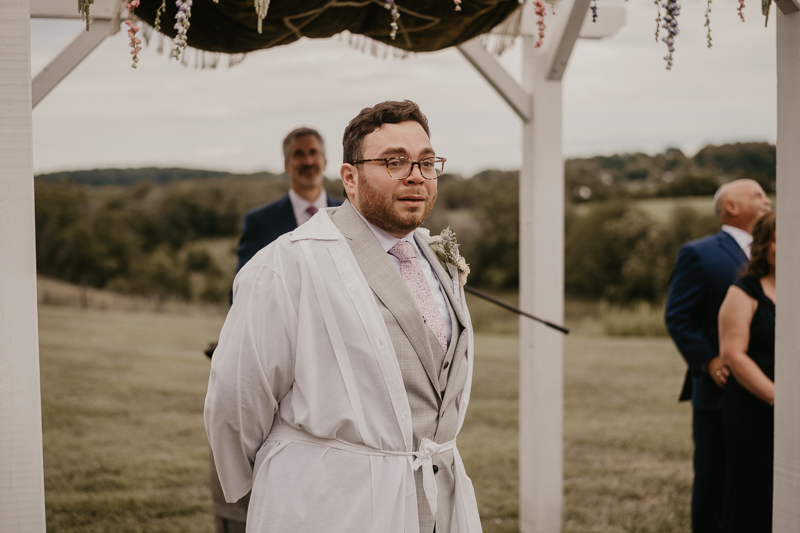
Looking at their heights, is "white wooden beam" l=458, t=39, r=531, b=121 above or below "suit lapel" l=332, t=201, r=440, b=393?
above

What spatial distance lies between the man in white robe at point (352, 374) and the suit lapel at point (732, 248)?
7.96 feet

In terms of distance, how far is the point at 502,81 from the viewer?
12.3 feet

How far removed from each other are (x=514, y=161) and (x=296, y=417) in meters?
18.6

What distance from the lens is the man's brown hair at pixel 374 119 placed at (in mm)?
1989

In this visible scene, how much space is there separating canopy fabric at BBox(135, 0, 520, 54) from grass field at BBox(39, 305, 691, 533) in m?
2.83

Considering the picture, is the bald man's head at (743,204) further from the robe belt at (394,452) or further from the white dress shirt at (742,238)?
the robe belt at (394,452)

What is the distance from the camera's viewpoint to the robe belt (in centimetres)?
185

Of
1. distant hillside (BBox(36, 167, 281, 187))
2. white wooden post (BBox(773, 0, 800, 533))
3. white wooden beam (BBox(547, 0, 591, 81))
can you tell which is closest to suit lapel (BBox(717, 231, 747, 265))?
white wooden beam (BBox(547, 0, 591, 81))

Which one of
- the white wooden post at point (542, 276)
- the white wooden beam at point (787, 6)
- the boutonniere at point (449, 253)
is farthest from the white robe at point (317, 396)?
the white wooden post at point (542, 276)

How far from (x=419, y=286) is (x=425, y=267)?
12cm

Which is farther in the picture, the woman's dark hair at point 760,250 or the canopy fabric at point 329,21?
the woman's dark hair at point 760,250

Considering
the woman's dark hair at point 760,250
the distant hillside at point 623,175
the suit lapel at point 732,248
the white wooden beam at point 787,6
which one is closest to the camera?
the white wooden beam at point 787,6

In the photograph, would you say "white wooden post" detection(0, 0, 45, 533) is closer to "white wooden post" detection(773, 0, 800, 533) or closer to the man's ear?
the man's ear

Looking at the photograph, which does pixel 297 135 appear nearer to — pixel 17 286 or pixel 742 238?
pixel 17 286
